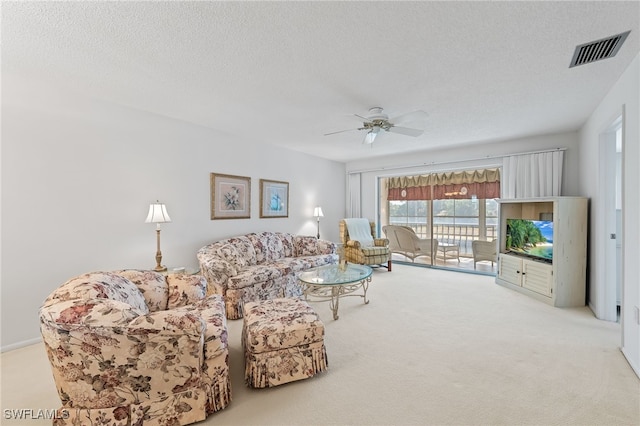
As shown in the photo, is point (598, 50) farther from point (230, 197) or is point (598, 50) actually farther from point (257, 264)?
point (230, 197)

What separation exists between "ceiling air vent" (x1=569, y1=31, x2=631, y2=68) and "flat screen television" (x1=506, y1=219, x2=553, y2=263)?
2.36m

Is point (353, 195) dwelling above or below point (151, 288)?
above

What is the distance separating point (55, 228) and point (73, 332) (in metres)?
2.00

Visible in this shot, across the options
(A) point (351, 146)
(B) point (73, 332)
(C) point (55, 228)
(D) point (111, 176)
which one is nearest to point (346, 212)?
(A) point (351, 146)

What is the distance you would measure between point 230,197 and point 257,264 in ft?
3.86

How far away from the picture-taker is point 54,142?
273 centimetres

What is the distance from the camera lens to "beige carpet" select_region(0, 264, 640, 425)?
1.69 metres

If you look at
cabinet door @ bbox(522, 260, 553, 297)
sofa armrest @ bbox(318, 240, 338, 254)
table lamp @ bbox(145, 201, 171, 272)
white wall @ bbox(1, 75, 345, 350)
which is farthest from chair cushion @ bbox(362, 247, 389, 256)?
table lamp @ bbox(145, 201, 171, 272)

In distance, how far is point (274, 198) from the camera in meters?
5.10

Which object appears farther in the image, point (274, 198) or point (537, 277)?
point (274, 198)

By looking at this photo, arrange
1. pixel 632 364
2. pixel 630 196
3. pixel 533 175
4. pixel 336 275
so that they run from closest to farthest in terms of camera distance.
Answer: pixel 632 364
pixel 630 196
pixel 336 275
pixel 533 175

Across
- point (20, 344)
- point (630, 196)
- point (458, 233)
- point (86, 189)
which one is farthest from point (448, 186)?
point (20, 344)

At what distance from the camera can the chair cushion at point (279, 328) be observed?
1984 millimetres

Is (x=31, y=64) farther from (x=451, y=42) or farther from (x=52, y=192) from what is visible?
(x=451, y=42)
